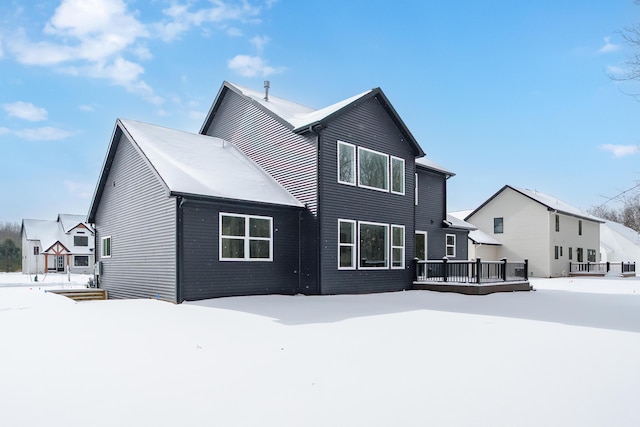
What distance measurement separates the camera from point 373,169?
1738 centimetres

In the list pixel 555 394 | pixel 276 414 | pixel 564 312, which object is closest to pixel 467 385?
pixel 555 394

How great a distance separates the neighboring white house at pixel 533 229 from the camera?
3453 centimetres

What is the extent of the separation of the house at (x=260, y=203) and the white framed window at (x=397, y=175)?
0.20 feet

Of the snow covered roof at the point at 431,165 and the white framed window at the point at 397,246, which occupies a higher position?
the snow covered roof at the point at 431,165

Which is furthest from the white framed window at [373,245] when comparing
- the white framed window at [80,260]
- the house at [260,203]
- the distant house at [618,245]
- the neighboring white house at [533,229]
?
the distant house at [618,245]

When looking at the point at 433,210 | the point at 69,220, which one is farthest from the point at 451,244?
the point at 69,220

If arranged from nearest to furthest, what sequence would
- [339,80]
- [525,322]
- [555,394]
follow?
[555,394]
[525,322]
[339,80]

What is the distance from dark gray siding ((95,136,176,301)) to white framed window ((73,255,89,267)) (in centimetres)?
3243

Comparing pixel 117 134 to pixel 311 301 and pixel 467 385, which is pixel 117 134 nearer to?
pixel 311 301

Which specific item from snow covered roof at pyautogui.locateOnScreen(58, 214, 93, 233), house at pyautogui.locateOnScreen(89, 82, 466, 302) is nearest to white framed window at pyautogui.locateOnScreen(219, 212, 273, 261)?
house at pyautogui.locateOnScreen(89, 82, 466, 302)

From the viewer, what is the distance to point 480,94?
2142 cm

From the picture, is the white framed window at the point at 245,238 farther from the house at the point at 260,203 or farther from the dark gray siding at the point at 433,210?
the dark gray siding at the point at 433,210

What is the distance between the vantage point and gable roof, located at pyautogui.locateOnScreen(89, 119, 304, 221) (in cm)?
1337

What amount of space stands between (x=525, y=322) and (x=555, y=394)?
571 centimetres
